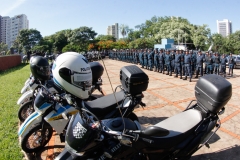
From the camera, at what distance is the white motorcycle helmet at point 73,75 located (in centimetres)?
228

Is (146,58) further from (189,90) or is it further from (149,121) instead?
(149,121)

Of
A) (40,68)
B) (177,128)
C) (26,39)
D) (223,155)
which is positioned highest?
(26,39)

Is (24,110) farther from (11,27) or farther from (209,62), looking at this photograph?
(11,27)

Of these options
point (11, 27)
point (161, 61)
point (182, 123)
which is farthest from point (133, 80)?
point (11, 27)

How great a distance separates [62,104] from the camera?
8.57 ft

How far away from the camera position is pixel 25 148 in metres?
2.79

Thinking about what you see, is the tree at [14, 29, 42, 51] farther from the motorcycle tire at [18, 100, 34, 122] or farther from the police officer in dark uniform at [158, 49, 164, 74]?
the motorcycle tire at [18, 100, 34, 122]

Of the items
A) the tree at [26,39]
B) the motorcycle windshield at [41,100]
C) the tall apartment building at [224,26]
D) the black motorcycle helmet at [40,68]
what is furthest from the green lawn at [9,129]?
the tall apartment building at [224,26]

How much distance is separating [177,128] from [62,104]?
59.1 inches

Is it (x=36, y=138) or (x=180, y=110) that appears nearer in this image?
(x=36, y=138)

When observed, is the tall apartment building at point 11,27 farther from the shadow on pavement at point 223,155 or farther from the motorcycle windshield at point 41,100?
the shadow on pavement at point 223,155

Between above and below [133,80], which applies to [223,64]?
above

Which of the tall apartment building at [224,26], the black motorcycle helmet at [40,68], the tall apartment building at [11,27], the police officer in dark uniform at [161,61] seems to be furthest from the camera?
the tall apartment building at [224,26]

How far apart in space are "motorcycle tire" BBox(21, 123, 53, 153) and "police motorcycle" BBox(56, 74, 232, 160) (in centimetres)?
138
